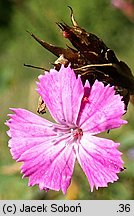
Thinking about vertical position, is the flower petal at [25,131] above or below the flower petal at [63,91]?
below

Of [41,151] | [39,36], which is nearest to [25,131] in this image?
[41,151]

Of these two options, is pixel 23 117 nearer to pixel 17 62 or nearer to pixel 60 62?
pixel 60 62

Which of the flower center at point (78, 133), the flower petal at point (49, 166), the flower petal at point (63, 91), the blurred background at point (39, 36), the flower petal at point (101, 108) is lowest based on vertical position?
the flower petal at point (49, 166)

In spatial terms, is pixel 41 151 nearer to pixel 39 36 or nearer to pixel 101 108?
pixel 101 108

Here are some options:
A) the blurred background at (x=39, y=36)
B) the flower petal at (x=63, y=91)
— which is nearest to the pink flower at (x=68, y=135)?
the flower petal at (x=63, y=91)

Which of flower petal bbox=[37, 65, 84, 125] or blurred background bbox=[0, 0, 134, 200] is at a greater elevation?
blurred background bbox=[0, 0, 134, 200]

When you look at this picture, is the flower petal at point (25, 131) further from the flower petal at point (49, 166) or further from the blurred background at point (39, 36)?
the blurred background at point (39, 36)

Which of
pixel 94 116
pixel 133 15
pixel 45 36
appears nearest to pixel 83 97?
pixel 94 116

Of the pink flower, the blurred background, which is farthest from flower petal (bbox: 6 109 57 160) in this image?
the blurred background

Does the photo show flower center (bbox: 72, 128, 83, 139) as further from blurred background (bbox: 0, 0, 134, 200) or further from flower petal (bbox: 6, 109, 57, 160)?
blurred background (bbox: 0, 0, 134, 200)
